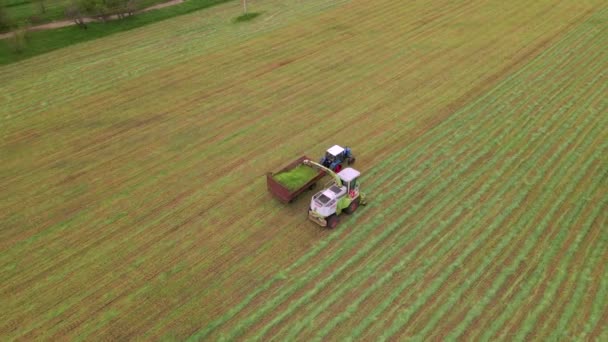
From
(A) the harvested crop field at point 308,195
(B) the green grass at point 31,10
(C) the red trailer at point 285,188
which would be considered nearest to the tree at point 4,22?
(B) the green grass at point 31,10

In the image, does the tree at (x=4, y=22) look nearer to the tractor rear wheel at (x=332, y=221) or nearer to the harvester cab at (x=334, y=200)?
the harvester cab at (x=334, y=200)

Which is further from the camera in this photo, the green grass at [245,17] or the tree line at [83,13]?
the green grass at [245,17]

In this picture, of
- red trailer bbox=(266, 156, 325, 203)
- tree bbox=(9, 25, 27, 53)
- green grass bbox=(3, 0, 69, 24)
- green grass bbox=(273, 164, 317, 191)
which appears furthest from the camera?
green grass bbox=(3, 0, 69, 24)

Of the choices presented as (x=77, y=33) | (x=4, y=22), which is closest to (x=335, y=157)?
(x=77, y=33)

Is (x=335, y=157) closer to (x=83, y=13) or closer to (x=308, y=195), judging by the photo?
(x=308, y=195)

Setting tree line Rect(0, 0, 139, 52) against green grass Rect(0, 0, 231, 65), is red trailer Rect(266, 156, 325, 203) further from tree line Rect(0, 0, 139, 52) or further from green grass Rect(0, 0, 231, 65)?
tree line Rect(0, 0, 139, 52)

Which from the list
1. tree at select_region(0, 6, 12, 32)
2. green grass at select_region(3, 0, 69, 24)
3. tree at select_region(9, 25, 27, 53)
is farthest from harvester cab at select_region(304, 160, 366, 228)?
tree at select_region(0, 6, 12, 32)

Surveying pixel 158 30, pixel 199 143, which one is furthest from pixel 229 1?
pixel 199 143
